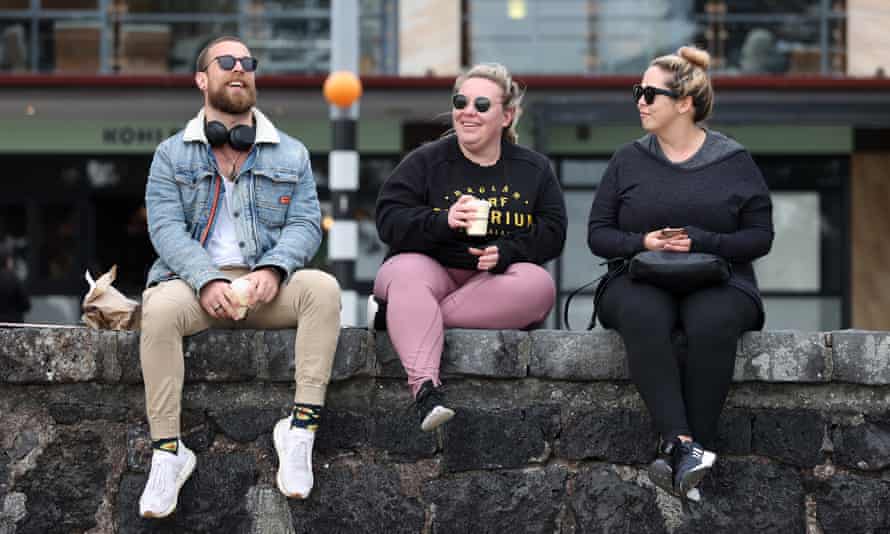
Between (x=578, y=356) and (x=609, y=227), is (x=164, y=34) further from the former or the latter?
(x=578, y=356)

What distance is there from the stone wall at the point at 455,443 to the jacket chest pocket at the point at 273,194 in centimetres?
45

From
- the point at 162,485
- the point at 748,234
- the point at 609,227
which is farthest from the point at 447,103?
the point at 162,485

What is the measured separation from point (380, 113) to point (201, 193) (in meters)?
11.5

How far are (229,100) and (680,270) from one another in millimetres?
1752

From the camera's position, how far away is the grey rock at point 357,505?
15.3 feet

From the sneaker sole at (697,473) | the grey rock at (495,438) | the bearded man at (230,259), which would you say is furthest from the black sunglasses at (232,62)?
the sneaker sole at (697,473)

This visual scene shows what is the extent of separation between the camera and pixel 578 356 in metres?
4.70

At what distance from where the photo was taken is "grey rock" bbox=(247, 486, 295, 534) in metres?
4.68

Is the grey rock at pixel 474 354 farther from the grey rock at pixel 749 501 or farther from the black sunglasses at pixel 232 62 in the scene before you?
the black sunglasses at pixel 232 62

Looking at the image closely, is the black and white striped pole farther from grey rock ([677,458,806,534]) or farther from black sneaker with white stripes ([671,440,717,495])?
black sneaker with white stripes ([671,440,717,495])

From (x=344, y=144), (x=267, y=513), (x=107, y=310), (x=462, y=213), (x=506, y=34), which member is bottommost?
(x=267, y=513)

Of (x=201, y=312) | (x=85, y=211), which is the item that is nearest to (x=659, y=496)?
(x=201, y=312)

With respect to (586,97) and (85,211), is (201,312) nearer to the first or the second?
(586,97)

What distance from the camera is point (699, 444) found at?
4.36 meters
